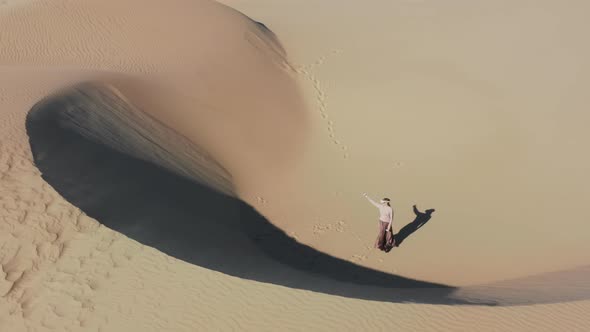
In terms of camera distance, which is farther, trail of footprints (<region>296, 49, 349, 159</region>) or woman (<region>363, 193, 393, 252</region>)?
trail of footprints (<region>296, 49, 349, 159</region>)

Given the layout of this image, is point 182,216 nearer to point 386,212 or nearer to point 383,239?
point 386,212

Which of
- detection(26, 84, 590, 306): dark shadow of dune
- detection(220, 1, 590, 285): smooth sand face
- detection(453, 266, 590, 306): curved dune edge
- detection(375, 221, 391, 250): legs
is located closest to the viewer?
detection(453, 266, 590, 306): curved dune edge

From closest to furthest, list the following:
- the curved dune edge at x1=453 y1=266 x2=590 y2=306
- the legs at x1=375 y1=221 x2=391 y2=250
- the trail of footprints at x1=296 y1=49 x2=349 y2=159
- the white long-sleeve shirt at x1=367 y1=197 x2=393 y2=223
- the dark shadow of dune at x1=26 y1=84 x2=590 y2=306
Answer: the curved dune edge at x1=453 y1=266 x2=590 y2=306 → the dark shadow of dune at x1=26 y1=84 x2=590 y2=306 → the white long-sleeve shirt at x1=367 y1=197 x2=393 y2=223 → the legs at x1=375 y1=221 x2=391 y2=250 → the trail of footprints at x1=296 y1=49 x2=349 y2=159

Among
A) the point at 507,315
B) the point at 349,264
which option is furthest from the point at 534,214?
the point at 507,315

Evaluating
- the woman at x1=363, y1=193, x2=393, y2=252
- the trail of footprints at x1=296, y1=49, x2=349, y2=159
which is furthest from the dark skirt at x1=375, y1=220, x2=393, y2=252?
the trail of footprints at x1=296, y1=49, x2=349, y2=159

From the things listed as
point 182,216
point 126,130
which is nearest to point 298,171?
point 182,216

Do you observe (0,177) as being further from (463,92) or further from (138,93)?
(463,92)

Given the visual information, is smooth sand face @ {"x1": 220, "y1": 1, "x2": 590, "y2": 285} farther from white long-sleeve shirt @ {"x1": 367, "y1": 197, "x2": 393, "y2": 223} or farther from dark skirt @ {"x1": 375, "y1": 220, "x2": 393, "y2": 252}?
white long-sleeve shirt @ {"x1": 367, "y1": 197, "x2": 393, "y2": 223}
